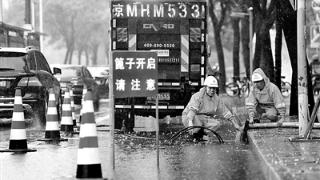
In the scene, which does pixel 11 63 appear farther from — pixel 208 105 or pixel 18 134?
pixel 18 134

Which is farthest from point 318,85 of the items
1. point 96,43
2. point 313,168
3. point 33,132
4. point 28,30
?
point 96,43

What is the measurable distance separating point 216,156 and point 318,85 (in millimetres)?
23891

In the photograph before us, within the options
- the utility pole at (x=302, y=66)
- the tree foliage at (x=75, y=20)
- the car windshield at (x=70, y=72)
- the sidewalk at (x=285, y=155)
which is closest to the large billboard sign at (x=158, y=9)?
the sidewalk at (x=285, y=155)

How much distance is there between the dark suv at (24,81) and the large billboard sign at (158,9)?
7.33 ft

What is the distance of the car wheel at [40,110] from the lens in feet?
62.1

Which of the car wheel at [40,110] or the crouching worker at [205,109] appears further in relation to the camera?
the car wheel at [40,110]

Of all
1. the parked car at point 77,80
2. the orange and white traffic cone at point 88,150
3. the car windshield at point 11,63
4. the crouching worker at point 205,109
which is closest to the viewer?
the orange and white traffic cone at point 88,150

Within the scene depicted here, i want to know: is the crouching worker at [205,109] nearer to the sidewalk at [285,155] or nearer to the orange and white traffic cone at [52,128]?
the sidewalk at [285,155]

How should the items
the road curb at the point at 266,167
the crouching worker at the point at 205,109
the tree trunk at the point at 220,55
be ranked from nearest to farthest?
the road curb at the point at 266,167 → the crouching worker at the point at 205,109 → the tree trunk at the point at 220,55

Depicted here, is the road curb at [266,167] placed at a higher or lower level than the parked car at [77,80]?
lower

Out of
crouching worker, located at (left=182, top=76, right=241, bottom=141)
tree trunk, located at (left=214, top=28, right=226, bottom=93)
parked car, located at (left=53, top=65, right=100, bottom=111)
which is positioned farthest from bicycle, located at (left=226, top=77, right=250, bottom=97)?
crouching worker, located at (left=182, top=76, right=241, bottom=141)

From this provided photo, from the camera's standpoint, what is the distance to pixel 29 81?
62.1 ft

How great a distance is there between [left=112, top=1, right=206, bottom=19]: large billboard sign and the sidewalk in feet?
15.3

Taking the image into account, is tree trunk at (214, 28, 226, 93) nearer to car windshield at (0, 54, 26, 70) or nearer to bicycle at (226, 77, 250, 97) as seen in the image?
bicycle at (226, 77, 250, 97)
